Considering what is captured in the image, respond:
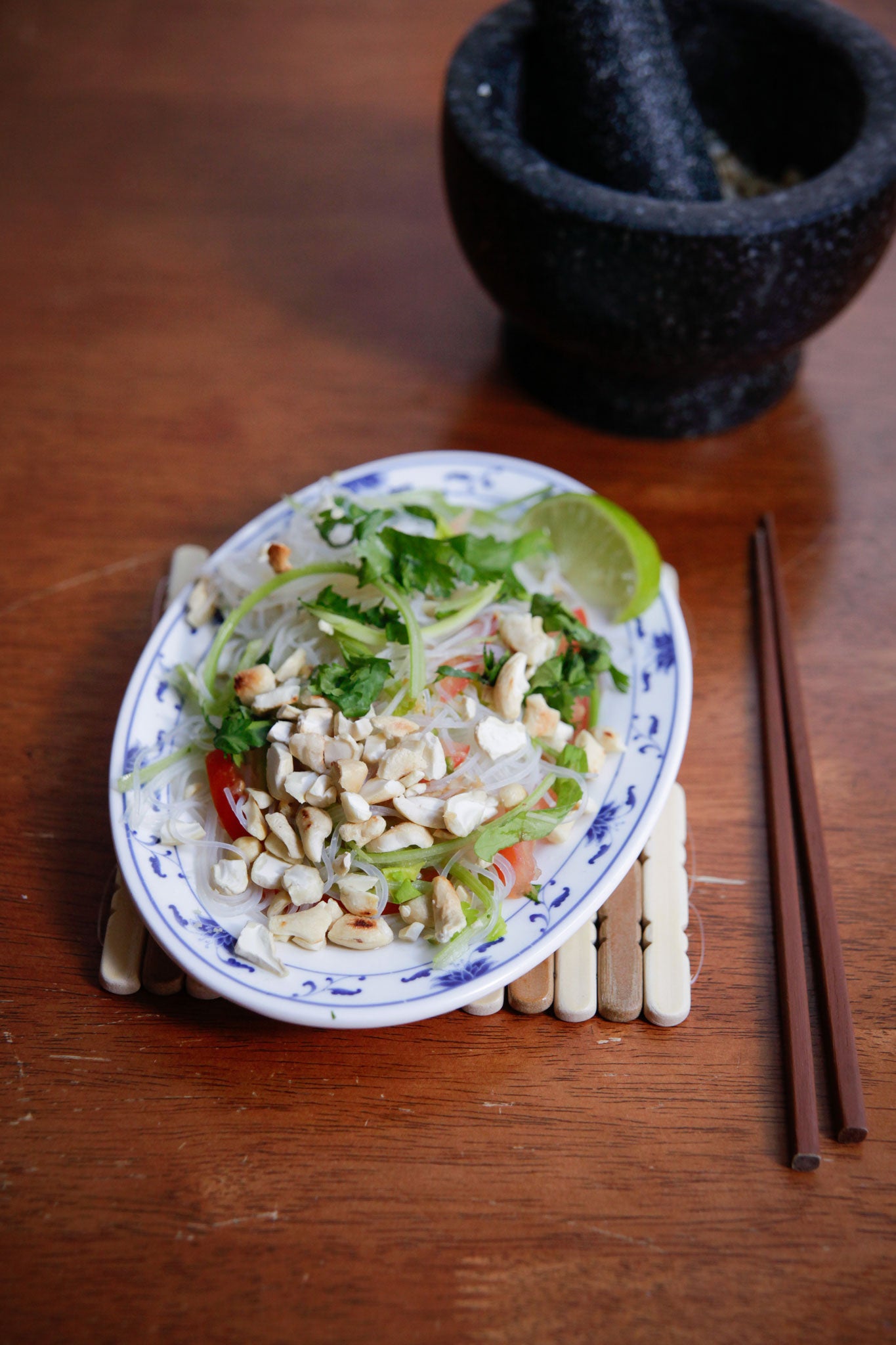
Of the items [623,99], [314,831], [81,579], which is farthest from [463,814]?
[623,99]

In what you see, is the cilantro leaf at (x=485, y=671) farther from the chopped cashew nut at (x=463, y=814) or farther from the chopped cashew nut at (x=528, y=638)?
the chopped cashew nut at (x=463, y=814)

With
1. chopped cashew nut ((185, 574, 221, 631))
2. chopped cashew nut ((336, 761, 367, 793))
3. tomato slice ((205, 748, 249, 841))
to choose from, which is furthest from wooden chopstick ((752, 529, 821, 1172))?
chopped cashew nut ((185, 574, 221, 631))

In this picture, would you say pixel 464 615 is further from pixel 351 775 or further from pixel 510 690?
pixel 351 775

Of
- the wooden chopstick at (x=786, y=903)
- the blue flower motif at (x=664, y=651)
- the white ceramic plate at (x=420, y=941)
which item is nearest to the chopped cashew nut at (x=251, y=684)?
the white ceramic plate at (x=420, y=941)

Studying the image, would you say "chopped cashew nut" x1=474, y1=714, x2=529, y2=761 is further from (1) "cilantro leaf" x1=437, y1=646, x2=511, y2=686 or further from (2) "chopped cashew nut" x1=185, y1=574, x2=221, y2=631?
(2) "chopped cashew nut" x1=185, y1=574, x2=221, y2=631

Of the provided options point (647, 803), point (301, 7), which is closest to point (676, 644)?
point (647, 803)

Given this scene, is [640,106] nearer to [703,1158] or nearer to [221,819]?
[221,819]
